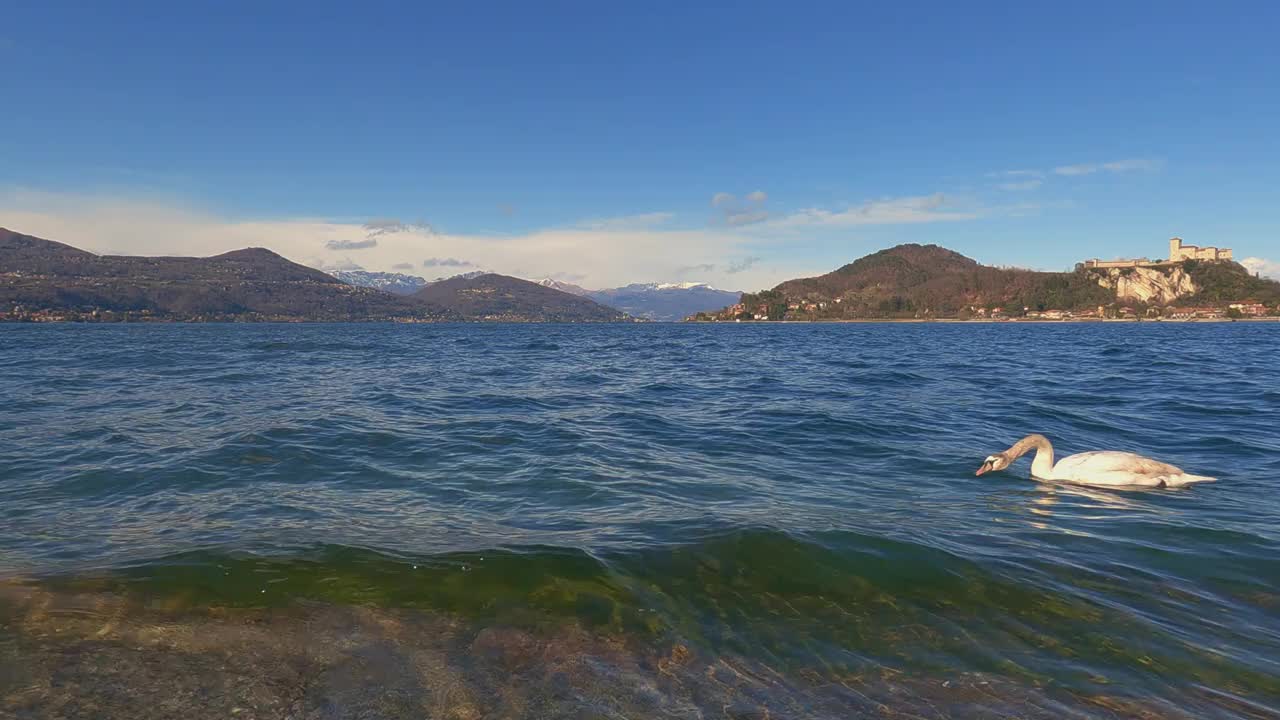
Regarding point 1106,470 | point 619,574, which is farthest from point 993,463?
point 619,574

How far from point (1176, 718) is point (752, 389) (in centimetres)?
2005

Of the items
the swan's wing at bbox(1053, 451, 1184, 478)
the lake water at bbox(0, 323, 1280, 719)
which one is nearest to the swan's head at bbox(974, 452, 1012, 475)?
the lake water at bbox(0, 323, 1280, 719)

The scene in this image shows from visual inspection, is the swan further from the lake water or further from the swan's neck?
the lake water

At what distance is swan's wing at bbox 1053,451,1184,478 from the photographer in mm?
10383

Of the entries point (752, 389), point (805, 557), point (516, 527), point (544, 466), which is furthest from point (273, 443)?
point (752, 389)

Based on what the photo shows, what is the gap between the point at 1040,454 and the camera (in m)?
11.1

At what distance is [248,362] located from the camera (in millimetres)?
35812

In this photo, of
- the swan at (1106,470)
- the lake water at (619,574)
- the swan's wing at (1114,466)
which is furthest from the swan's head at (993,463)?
the swan's wing at (1114,466)

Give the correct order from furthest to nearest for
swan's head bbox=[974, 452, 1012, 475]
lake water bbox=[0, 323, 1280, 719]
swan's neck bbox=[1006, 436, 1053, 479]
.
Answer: swan's neck bbox=[1006, 436, 1053, 479]
swan's head bbox=[974, 452, 1012, 475]
lake water bbox=[0, 323, 1280, 719]

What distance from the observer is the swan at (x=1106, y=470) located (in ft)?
34.0

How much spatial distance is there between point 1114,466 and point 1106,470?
0.16m

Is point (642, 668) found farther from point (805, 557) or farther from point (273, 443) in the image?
point (273, 443)

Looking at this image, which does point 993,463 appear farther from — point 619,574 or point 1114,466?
point 619,574

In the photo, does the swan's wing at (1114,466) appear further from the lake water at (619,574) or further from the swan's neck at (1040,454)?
the lake water at (619,574)
